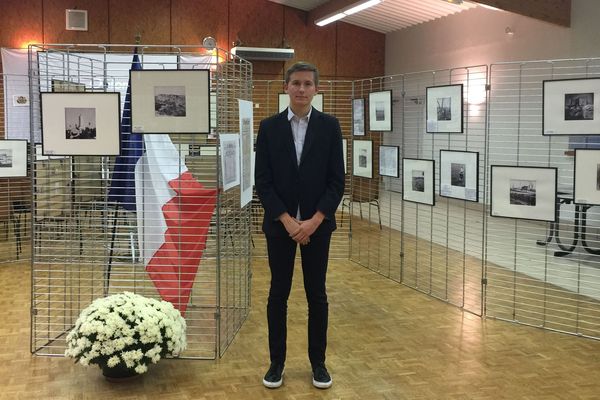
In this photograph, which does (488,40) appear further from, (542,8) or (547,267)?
(547,267)

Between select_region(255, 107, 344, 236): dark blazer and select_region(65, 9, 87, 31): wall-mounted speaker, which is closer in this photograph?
select_region(255, 107, 344, 236): dark blazer

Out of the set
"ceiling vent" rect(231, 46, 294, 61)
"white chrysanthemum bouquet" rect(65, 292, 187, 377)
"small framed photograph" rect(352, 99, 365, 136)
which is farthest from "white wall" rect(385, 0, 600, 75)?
"white chrysanthemum bouquet" rect(65, 292, 187, 377)

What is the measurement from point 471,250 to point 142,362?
516 centimetres

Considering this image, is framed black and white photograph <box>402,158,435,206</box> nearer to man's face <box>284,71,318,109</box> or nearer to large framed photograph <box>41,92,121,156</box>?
man's face <box>284,71,318,109</box>

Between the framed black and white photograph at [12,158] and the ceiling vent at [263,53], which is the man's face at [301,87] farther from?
the ceiling vent at [263,53]

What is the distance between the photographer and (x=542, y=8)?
8.34 metres

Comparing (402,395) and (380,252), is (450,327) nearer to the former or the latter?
(402,395)

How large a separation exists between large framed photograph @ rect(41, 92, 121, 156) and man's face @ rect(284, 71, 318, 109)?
1112mm

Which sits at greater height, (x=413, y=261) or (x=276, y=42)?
(x=276, y=42)

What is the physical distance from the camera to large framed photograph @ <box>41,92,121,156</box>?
11.8 ft

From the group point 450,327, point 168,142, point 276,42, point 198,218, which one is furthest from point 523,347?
point 276,42

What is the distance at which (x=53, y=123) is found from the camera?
3609 mm

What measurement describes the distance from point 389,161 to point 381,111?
1.67ft

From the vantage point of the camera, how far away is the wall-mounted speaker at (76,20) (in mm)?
11094
